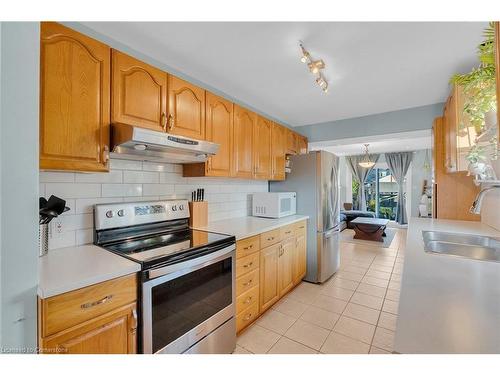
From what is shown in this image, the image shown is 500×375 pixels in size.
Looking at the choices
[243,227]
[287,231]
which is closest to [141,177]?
[243,227]

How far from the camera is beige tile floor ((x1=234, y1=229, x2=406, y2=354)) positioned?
180cm

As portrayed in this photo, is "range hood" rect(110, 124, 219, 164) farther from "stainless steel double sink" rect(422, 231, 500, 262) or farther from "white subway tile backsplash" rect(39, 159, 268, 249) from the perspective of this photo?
"stainless steel double sink" rect(422, 231, 500, 262)

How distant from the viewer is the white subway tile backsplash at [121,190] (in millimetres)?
1646

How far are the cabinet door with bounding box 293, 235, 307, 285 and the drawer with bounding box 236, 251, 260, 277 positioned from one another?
82 cm

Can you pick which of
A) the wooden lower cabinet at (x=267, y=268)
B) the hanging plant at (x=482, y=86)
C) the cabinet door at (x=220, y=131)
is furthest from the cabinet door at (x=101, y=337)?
the hanging plant at (x=482, y=86)

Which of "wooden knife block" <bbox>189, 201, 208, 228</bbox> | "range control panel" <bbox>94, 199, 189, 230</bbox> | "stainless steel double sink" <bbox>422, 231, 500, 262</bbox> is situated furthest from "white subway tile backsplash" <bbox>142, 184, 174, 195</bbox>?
"stainless steel double sink" <bbox>422, 231, 500, 262</bbox>

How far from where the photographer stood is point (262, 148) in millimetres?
2713

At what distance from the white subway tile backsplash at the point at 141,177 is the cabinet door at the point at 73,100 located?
1.27ft

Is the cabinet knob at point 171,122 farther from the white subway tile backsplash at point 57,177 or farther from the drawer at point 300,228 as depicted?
the drawer at point 300,228

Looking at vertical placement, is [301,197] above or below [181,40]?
below

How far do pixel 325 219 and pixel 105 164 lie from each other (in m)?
2.58

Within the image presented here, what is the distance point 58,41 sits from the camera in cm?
120
